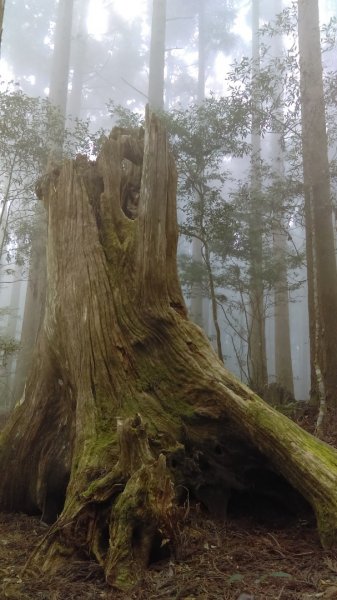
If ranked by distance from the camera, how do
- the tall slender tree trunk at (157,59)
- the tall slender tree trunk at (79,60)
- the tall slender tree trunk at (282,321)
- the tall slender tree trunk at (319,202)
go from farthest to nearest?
the tall slender tree trunk at (79,60), the tall slender tree trunk at (157,59), the tall slender tree trunk at (282,321), the tall slender tree trunk at (319,202)

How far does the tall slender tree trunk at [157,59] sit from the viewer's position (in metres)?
18.6

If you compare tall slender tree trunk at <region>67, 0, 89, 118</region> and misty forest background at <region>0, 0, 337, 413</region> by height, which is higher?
tall slender tree trunk at <region>67, 0, 89, 118</region>

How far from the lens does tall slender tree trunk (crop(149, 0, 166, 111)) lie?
61.1 feet

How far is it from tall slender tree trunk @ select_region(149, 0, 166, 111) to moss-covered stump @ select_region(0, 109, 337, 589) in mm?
13369

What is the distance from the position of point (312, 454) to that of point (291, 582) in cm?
96

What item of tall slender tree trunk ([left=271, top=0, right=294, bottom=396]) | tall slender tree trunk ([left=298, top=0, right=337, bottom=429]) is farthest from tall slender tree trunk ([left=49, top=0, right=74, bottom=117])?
tall slender tree trunk ([left=298, top=0, right=337, bottom=429])

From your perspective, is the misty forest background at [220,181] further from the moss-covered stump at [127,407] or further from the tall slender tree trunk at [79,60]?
the moss-covered stump at [127,407]

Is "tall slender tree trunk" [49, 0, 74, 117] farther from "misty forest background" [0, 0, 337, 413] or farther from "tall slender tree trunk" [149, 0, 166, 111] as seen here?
"tall slender tree trunk" [149, 0, 166, 111]

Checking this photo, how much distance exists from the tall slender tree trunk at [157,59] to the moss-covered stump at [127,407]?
13369 mm

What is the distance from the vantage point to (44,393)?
15.0 ft

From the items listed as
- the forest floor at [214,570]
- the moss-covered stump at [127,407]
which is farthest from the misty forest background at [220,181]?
the forest floor at [214,570]

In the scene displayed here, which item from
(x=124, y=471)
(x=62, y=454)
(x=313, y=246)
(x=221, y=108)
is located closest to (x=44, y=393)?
(x=62, y=454)

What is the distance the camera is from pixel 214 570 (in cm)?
275

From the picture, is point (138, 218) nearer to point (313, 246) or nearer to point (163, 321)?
point (163, 321)
